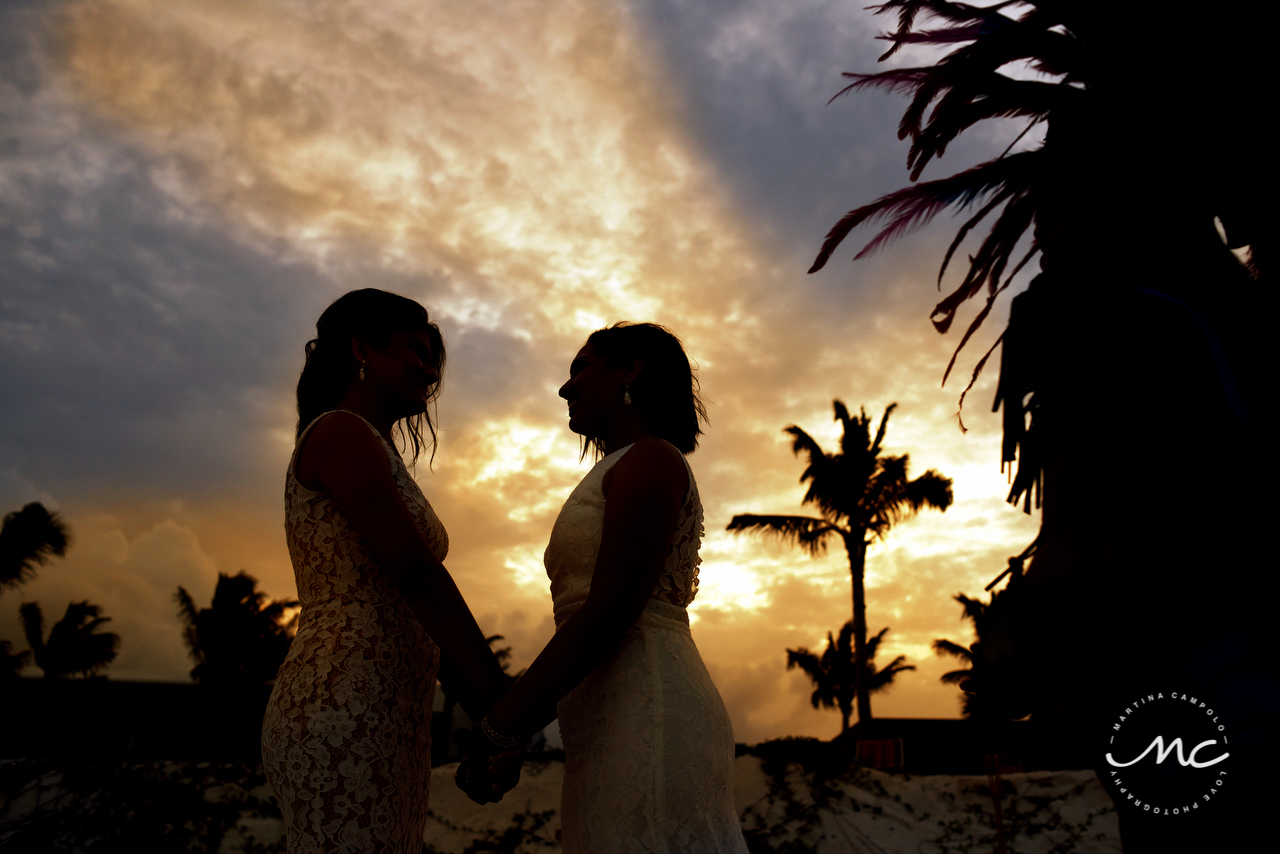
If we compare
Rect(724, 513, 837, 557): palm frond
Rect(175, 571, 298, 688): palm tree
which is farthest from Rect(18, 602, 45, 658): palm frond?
Rect(724, 513, 837, 557): palm frond

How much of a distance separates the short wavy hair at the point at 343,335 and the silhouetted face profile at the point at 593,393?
→ 0.58 metres

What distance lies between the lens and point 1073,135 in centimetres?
631

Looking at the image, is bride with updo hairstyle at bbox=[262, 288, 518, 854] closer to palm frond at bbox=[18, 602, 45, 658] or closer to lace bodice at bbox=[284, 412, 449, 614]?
lace bodice at bbox=[284, 412, 449, 614]

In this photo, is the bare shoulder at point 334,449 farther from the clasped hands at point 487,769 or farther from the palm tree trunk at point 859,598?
the palm tree trunk at point 859,598

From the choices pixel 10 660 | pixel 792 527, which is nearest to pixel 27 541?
pixel 10 660

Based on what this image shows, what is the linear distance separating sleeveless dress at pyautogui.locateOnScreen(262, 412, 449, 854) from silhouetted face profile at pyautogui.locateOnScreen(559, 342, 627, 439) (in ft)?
1.88

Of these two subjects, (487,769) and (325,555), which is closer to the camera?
(487,769)

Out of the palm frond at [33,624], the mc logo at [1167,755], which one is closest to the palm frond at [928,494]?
the mc logo at [1167,755]

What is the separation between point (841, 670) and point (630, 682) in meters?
34.3

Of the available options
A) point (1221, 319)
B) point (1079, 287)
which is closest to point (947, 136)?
point (1079, 287)

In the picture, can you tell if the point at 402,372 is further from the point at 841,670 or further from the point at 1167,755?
the point at 841,670

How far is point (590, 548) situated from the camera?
7.00 ft

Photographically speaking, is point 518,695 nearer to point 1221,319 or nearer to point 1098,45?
point 1221,319

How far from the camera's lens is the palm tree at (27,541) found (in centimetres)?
2217
